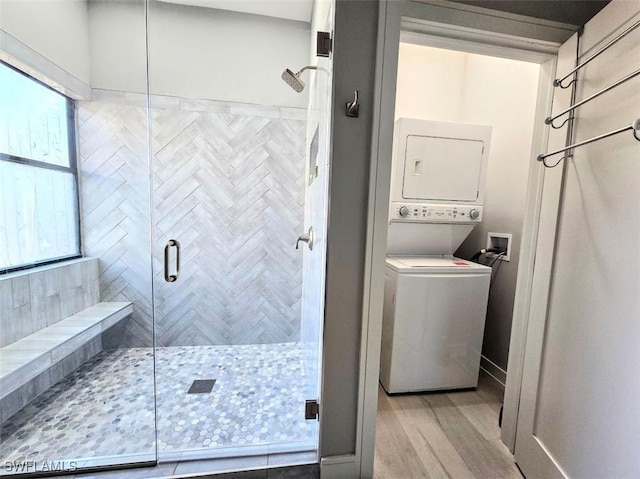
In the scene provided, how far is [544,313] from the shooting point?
3.95 feet

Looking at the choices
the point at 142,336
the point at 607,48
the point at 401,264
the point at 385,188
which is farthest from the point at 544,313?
the point at 142,336

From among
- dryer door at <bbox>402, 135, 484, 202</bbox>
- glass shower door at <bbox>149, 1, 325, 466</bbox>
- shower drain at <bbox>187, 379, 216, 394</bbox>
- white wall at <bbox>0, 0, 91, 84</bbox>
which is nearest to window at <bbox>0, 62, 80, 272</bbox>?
white wall at <bbox>0, 0, 91, 84</bbox>

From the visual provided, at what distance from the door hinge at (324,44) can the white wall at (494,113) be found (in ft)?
4.55

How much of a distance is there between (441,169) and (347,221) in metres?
1.17

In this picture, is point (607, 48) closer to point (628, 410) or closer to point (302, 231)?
point (628, 410)

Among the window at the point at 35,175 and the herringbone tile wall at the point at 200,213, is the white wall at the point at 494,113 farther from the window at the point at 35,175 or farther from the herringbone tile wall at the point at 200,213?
the window at the point at 35,175

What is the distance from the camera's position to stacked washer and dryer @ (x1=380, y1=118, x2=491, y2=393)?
176 cm

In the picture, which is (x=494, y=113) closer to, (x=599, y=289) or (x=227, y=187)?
(x=599, y=289)

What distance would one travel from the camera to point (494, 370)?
2.00m

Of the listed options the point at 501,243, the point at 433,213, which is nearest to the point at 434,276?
the point at 433,213

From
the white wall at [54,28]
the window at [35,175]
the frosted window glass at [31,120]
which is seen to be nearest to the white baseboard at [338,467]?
the window at [35,175]

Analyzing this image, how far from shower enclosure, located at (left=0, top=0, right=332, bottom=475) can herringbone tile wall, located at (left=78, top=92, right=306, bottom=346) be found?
0.04 feet

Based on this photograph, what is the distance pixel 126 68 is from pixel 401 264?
2.76 m

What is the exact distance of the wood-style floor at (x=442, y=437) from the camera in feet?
4.21
